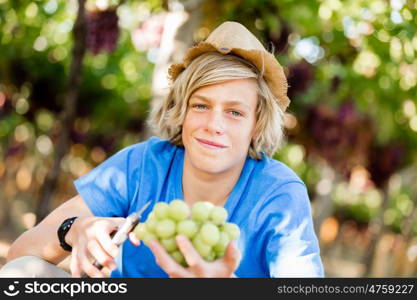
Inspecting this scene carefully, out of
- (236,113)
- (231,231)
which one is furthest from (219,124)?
(231,231)

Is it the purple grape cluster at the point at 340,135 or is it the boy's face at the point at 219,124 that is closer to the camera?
the boy's face at the point at 219,124

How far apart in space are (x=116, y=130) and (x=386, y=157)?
9.54ft

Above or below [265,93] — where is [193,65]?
above

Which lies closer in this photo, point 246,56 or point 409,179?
point 246,56

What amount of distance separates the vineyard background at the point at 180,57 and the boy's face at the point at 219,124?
1.01 m

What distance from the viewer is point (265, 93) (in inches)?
101

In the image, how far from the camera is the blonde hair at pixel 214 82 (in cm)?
244

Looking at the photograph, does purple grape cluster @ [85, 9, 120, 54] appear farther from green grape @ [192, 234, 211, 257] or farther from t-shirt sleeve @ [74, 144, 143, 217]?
green grape @ [192, 234, 211, 257]

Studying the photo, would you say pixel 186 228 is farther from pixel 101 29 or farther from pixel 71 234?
pixel 101 29

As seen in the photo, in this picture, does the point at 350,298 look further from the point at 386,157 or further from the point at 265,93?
the point at 386,157

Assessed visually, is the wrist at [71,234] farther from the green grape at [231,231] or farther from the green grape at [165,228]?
the green grape at [231,231]

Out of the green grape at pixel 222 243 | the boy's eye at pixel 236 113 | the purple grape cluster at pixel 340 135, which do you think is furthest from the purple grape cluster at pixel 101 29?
the green grape at pixel 222 243

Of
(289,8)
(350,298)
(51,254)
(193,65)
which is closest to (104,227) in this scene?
(51,254)

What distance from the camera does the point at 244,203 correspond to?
2.51 meters
